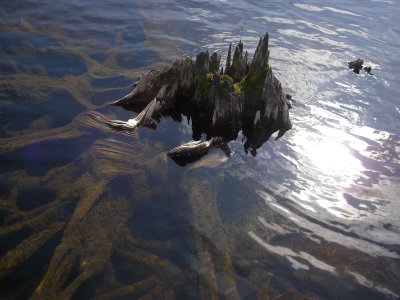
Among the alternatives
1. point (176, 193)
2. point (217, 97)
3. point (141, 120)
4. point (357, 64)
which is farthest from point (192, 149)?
point (357, 64)

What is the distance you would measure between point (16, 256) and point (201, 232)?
3554 millimetres

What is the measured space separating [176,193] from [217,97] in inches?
142

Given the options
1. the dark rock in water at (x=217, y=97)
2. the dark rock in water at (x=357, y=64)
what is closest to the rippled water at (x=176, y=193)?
the dark rock in water at (x=357, y=64)

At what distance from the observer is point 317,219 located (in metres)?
8.38

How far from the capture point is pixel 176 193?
855 centimetres

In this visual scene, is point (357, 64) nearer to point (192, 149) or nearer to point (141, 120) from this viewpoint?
point (192, 149)

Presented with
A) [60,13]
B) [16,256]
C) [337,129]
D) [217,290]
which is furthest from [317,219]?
[60,13]

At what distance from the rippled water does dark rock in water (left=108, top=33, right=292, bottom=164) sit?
66 cm

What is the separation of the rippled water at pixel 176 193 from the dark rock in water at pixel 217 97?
663mm

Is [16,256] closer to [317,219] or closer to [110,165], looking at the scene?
[110,165]

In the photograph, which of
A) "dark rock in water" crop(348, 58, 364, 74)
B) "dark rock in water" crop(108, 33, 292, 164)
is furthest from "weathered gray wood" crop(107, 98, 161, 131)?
"dark rock in water" crop(348, 58, 364, 74)

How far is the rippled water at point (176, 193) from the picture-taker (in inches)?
263

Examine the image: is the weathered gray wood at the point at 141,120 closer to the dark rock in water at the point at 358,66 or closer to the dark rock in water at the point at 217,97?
the dark rock in water at the point at 217,97

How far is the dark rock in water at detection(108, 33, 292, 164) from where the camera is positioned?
428 inches
